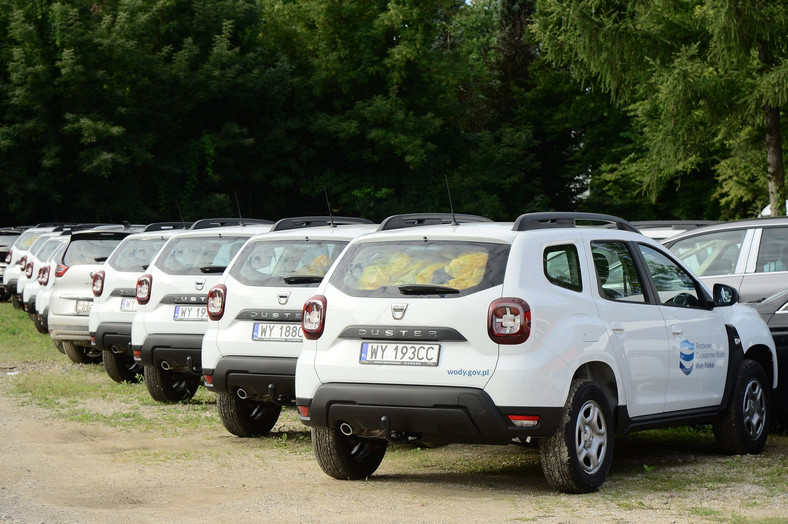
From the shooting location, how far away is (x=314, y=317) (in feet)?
25.1

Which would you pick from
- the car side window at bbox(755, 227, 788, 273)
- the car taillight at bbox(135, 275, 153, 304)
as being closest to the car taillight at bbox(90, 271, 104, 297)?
the car taillight at bbox(135, 275, 153, 304)

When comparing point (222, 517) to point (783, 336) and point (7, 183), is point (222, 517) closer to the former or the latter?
point (783, 336)

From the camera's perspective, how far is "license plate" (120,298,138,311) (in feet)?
42.1

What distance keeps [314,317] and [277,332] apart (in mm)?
1664

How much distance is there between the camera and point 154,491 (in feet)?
25.5

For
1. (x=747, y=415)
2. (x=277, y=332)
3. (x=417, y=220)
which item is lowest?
(x=747, y=415)

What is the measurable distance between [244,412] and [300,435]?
0.53m

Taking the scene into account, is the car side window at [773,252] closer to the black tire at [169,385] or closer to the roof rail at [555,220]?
the roof rail at [555,220]

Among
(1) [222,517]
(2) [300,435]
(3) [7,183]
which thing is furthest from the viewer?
(3) [7,183]

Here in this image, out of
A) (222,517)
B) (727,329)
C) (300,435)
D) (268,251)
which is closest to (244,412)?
(300,435)

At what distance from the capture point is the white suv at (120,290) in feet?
42.4

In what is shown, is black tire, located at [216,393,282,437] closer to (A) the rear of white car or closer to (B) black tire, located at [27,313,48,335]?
(A) the rear of white car

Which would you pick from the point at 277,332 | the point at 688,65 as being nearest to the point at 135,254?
the point at 277,332

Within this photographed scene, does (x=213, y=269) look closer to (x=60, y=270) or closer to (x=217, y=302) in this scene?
(x=217, y=302)
